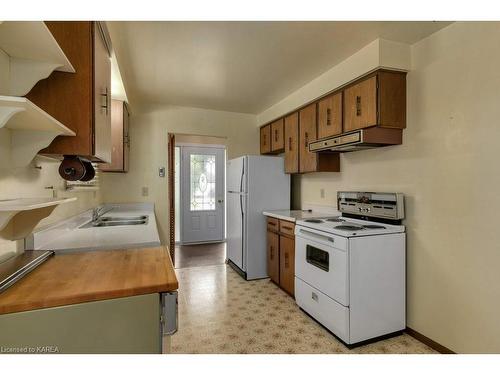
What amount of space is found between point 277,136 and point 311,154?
0.92 metres

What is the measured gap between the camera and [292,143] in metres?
3.47

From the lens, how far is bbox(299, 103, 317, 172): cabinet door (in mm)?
3033

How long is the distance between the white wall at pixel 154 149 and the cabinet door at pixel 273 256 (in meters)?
1.51

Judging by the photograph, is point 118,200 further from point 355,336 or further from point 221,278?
point 355,336

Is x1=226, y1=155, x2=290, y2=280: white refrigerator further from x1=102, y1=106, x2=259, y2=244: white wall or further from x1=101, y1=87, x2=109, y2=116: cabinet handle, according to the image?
x1=101, y1=87, x2=109, y2=116: cabinet handle

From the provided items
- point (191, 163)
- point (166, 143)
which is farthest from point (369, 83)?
point (191, 163)

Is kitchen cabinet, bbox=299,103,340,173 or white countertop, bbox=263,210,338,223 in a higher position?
kitchen cabinet, bbox=299,103,340,173

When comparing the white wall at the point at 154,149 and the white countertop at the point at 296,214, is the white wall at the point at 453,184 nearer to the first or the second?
the white countertop at the point at 296,214

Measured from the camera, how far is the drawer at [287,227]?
2906mm

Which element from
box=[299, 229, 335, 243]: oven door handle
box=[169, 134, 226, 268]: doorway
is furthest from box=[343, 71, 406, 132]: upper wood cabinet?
box=[169, 134, 226, 268]: doorway

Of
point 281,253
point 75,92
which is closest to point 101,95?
point 75,92

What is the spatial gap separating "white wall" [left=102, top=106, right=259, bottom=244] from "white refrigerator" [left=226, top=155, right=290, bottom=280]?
92cm

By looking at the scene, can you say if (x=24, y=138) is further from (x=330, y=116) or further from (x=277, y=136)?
(x=277, y=136)

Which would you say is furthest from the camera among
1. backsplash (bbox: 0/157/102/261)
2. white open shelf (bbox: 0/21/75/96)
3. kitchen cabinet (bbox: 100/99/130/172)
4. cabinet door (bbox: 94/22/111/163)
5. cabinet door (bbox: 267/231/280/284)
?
cabinet door (bbox: 267/231/280/284)
